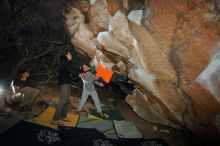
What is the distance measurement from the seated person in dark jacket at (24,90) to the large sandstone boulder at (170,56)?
156 inches

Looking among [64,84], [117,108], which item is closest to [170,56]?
[64,84]

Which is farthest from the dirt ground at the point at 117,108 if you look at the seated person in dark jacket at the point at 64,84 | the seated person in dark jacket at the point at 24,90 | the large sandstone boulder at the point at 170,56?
the seated person in dark jacket at the point at 64,84

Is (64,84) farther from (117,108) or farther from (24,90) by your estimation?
(117,108)

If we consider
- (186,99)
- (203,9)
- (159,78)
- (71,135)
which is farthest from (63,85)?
(203,9)

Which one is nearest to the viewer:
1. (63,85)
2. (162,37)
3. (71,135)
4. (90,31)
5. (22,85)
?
(71,135)

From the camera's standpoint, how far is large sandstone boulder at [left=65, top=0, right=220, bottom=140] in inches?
274

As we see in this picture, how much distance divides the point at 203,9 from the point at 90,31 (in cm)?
771

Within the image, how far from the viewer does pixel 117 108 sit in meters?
11.5

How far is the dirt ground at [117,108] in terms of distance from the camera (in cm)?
898

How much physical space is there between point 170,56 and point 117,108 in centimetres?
435

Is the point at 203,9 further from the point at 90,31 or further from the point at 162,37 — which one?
the point at 90,31

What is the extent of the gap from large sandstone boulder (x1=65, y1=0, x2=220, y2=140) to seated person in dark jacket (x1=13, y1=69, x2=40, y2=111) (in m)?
3.95

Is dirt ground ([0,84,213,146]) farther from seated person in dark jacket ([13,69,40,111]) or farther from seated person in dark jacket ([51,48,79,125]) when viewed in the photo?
seated person in dark jacket ([51,48,79,125])

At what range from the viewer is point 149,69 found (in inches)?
358
